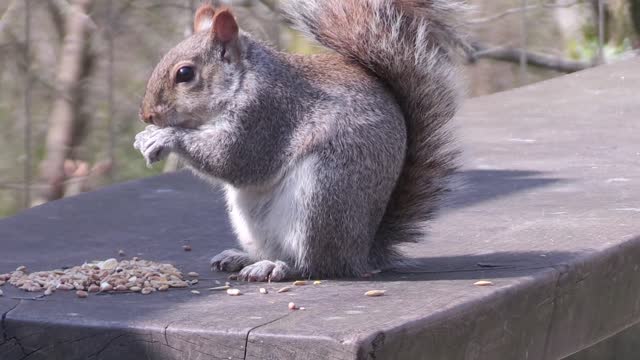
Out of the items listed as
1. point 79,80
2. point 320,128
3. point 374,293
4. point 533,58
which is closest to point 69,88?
point 79,80

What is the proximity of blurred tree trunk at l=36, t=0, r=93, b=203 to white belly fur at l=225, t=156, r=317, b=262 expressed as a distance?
2.89m

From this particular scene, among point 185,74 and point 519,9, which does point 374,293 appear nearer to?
point 185,74

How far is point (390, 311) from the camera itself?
2168 mm

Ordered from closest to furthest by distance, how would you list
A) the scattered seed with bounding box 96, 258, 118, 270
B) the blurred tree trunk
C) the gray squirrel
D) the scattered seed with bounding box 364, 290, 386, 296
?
the scattered seed with bounding box 364, 290, 386, 296
the gray squirrel
the scattered seed with bounding box 96, 258, 118, 270
the blurred tree trunk

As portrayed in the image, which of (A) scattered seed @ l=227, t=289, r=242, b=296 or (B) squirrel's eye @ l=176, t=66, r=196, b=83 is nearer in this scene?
(A) scattered seed @ l=227, t=289, r=242, b=296

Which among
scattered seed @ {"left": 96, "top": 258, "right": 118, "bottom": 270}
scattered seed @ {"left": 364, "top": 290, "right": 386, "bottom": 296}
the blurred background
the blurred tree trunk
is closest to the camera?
scattered seed @ {"left": 364, "top": 290, "right": 386, "bottom": 296}

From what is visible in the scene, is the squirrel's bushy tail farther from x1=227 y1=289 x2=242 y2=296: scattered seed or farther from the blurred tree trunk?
the blurred tree trunk

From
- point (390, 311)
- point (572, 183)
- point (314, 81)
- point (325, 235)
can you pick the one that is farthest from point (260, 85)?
point (572, 183)

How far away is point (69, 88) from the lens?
541 centimetres

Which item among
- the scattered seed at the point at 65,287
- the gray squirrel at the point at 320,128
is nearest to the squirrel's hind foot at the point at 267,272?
the gray squirrel at the point at 320,128

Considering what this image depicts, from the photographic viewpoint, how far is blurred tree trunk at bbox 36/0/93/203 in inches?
210

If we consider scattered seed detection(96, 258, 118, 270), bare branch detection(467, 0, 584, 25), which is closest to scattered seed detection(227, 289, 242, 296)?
scattered seed detection(96, 258, 118, 270)

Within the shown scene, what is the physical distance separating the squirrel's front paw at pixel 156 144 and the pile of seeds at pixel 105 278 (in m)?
0.21

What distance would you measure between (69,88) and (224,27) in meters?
2.98
